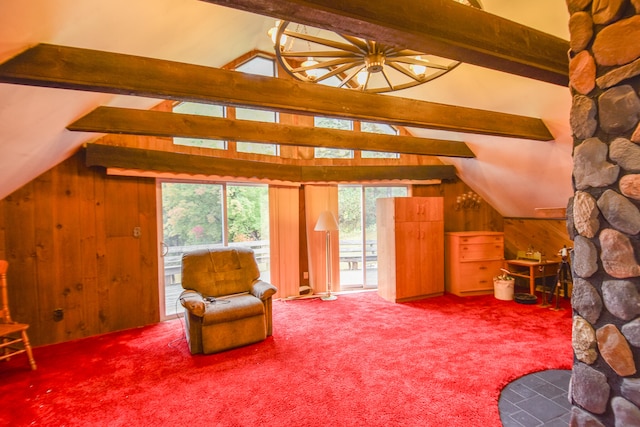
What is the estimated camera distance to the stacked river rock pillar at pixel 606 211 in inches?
44.3

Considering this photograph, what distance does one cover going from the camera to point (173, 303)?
13.7 ft

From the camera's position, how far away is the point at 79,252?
3467mm

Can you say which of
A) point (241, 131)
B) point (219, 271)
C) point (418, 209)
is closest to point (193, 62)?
point (241, 131)

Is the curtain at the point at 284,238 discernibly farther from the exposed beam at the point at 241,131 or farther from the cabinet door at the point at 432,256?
the cabinet door at the point at 432,256

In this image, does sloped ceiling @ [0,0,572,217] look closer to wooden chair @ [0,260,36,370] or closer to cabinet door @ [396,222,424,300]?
wooden chair @ [0,260,36,370]

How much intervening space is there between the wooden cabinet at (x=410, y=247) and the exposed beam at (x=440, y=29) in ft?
9.49

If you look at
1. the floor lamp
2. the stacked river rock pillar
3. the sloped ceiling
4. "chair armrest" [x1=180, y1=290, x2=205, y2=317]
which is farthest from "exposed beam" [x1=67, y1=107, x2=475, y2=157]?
the stacked river rock pillar

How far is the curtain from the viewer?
4.77m

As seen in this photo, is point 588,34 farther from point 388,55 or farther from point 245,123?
point 245,123

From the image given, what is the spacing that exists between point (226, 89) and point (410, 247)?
353 cm

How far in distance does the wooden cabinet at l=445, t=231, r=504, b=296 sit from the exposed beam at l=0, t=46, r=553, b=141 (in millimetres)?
2035

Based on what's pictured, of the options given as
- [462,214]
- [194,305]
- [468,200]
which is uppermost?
[468,200]

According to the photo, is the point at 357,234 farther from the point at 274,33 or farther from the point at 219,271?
the point at 274,33

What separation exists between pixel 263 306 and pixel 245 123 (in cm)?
201
